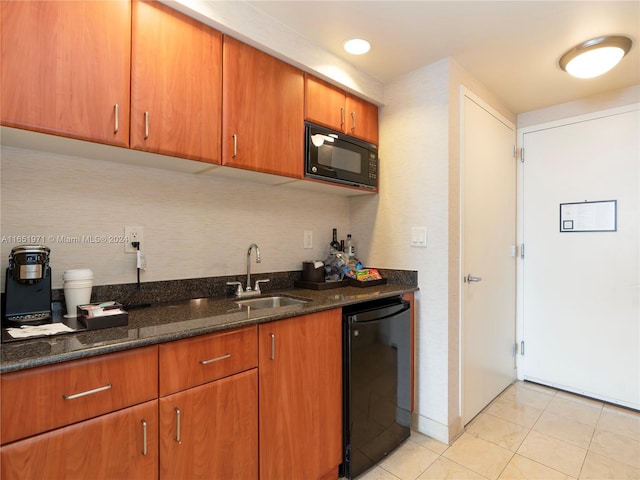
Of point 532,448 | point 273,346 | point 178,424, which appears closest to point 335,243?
point 273,346

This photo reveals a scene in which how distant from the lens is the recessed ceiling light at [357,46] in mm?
1882

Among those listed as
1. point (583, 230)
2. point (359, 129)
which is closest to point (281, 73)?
point (359, 129)

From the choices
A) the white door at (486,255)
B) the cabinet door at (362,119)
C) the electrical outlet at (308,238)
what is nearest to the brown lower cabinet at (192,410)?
the electrical outlet at (308,238)

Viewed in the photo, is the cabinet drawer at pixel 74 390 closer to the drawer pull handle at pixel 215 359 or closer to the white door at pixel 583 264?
the drawer pull handle at pixel 215 359

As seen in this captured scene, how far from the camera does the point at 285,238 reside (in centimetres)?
225

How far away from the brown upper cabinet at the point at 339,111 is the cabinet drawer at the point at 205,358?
1271mm

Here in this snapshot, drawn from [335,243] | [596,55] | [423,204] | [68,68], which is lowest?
[335,243]

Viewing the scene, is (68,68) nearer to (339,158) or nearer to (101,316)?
(101,316)

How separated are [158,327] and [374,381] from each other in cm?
114

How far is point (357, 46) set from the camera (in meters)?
1.92

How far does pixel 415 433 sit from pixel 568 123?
2.58 m

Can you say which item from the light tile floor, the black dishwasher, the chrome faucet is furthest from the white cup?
the light tile floor

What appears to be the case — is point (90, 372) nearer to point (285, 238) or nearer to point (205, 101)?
point (205, 101)

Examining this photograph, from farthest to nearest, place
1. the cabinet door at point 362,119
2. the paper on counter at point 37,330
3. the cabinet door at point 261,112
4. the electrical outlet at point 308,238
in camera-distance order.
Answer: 1. the electrical outlet at point 308,238
2. the cabinet door at point 362,119
3. the cabinet door at point 261,112
4. the paper on counter at point 37,330
